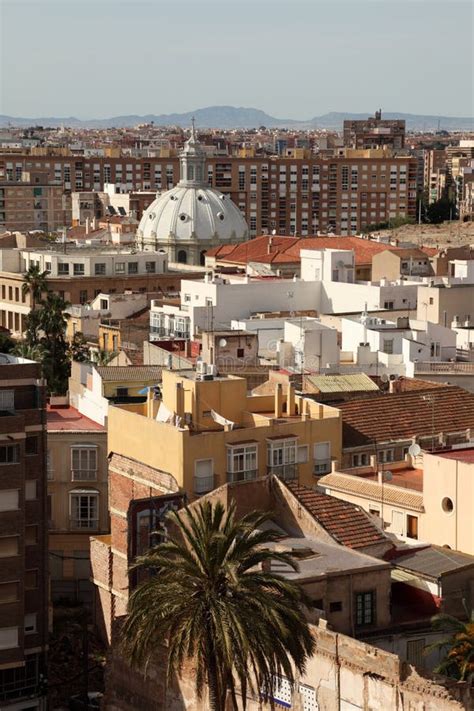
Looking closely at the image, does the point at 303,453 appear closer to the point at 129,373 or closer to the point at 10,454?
the point at 10,454

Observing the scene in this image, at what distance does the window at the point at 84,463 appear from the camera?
133ft

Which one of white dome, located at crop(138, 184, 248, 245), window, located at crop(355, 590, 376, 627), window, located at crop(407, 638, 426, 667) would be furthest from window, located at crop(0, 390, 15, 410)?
white dome, located at crop(138, 184, 248, 245)

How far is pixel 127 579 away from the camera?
112 ft

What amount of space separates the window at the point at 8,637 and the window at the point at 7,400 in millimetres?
4197

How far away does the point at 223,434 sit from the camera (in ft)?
118

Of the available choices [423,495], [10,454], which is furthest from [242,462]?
[10,454]

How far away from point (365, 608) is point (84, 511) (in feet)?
41.6

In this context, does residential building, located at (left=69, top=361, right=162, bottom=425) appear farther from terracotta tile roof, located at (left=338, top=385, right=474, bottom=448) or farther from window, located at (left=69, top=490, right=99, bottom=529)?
terracotta tile roof, located at (left=338, top=385, right=474, bottom=448)

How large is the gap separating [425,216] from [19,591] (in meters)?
143

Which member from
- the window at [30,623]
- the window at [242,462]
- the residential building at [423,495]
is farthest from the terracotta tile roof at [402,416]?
the window at [30,623]

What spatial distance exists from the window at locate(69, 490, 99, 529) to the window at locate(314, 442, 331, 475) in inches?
210

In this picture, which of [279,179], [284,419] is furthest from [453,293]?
[279,179]

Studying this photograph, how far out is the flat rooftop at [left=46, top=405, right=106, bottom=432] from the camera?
41.4 meters

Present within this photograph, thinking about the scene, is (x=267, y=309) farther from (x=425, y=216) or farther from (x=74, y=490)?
(x=425, y=216)
